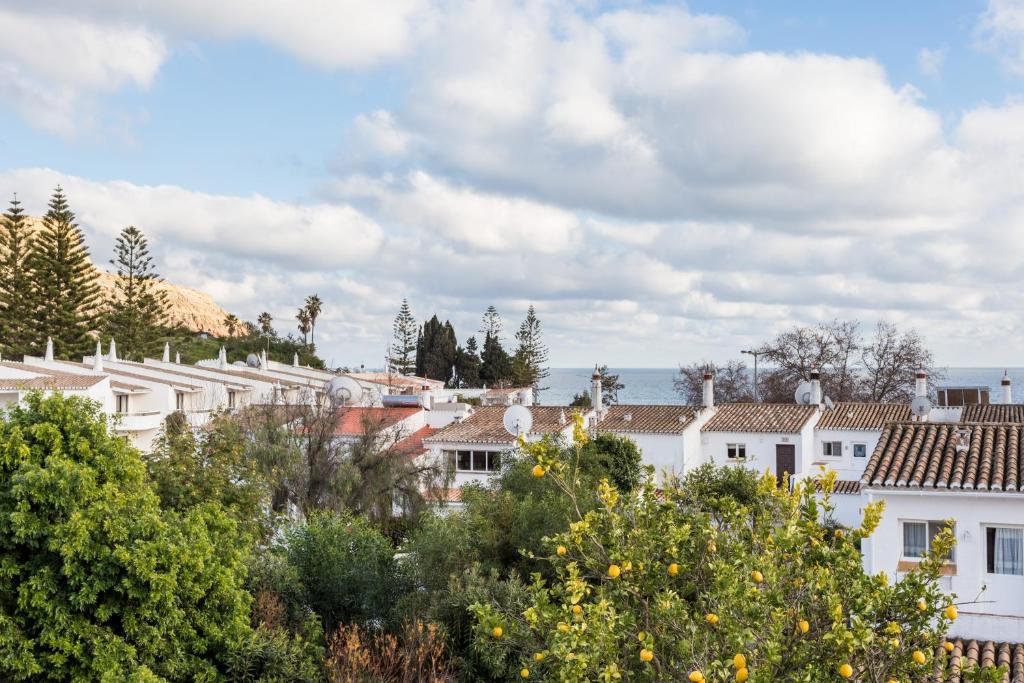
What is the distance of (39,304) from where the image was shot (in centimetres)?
5381

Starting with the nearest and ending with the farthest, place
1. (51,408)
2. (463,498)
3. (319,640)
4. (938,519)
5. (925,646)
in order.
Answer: (925,646), (51,408), (319,640), (938,519), (463,498)

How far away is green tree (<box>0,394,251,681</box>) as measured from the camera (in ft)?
33.3

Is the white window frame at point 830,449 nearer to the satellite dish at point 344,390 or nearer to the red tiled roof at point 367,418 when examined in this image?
the red tiled roof at point 367,418

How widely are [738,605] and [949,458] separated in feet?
35.6

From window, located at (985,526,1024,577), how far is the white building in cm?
1

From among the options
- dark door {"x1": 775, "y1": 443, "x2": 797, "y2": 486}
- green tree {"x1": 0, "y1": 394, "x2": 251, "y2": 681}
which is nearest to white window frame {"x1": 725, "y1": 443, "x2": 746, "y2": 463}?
dark door {"x1": 775, "y1": 443, "x2": 797, "y2": 486}

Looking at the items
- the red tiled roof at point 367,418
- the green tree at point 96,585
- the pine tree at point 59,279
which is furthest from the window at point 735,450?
the pine tree at point 59,279

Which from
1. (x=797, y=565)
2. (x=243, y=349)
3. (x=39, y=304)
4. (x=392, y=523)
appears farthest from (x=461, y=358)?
(x=797, y=565)

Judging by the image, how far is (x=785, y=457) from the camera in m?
32.8

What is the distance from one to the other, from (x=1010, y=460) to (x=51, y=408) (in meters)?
15.1

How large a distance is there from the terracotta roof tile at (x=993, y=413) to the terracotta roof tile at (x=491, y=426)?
13194 mm

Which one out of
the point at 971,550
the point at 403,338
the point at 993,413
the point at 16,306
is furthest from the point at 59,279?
the point at 971,550

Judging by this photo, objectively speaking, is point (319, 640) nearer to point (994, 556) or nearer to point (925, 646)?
point (925, 646)

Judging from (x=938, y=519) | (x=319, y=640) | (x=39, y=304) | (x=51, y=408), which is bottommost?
(x=319, y=640)
